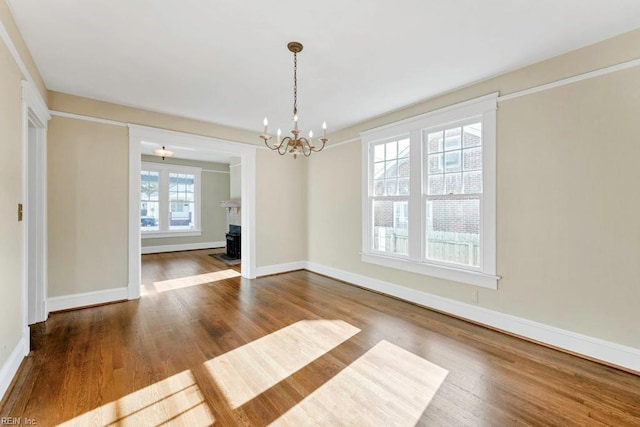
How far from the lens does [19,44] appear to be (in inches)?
88.9

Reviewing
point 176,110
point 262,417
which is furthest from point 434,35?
point 176,110

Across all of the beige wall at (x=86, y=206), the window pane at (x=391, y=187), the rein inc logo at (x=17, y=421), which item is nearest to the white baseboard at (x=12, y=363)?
the rein inc logo at (x=17, y=421)

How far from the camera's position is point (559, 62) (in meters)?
2.56

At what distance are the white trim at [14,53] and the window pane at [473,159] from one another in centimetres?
420

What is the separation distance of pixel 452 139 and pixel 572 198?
4.49ft

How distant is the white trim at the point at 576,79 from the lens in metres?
2.24

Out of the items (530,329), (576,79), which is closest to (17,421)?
(530,329)

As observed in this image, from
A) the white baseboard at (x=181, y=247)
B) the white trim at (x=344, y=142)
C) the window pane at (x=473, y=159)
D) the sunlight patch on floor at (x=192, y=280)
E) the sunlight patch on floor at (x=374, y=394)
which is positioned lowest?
the sunlight patch on floor at (x=374, y=394)

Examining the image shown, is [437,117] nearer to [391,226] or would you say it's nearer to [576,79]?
[576,79]

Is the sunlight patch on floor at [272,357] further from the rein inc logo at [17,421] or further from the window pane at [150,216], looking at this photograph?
the window pane at [150,216]

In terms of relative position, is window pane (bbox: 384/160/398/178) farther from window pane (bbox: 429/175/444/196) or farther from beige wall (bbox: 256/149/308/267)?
beige wall (bbox: 256/149/308/267)

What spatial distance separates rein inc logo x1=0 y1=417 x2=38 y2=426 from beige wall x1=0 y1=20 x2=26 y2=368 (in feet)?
1.40

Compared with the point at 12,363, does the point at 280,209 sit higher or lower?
higher

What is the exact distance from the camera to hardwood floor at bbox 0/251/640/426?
5.73 feet
